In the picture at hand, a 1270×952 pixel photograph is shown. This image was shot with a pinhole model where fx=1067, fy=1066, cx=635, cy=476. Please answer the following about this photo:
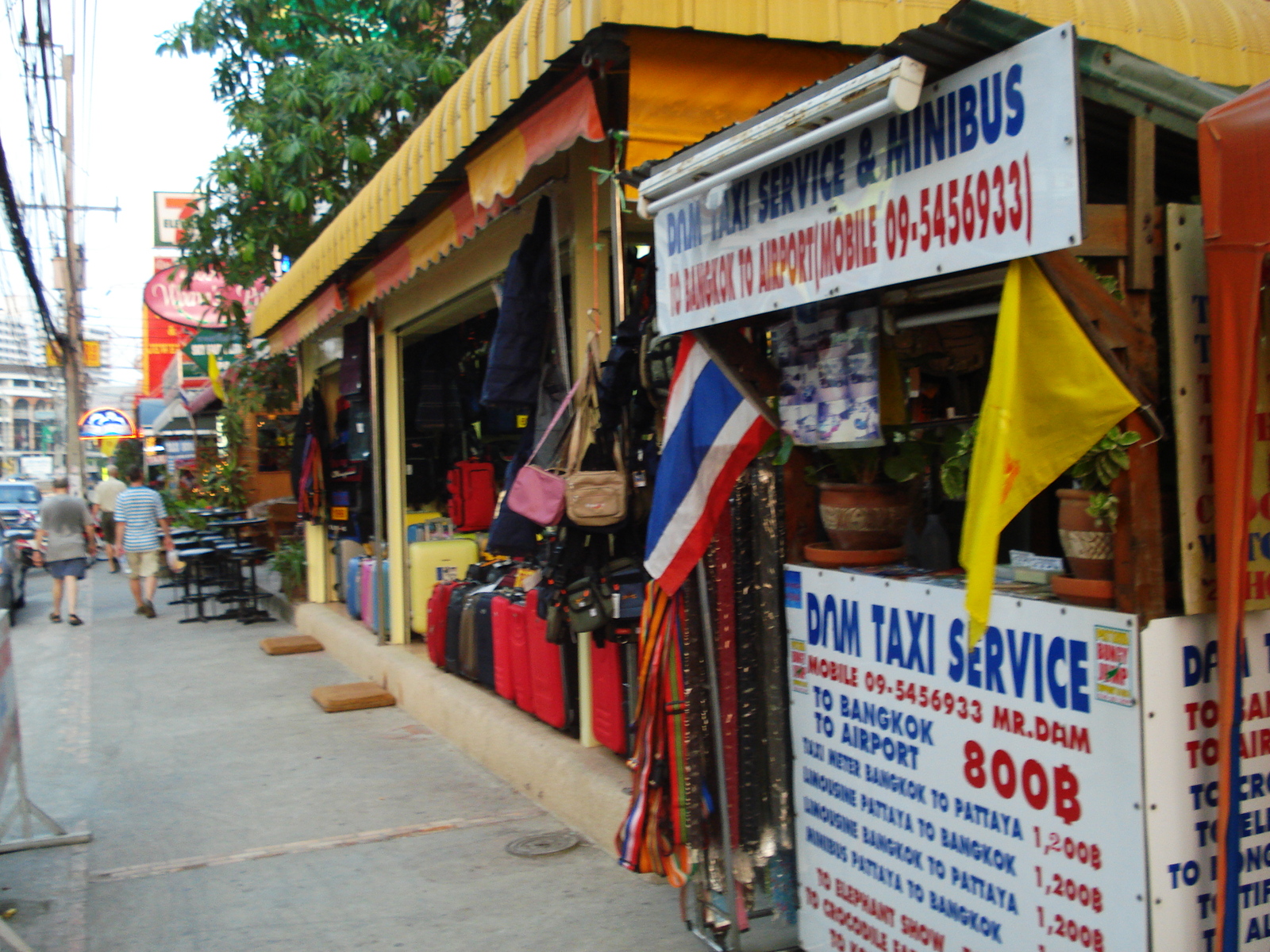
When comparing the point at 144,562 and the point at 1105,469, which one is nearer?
the point at 1105,469

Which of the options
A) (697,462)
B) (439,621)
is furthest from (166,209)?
(697,462)

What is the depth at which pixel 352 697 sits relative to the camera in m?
8.20

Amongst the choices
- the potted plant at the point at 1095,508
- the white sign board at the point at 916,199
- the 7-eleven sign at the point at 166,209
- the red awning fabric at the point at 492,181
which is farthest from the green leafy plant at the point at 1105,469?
the 7-eleven sign at the point at 166,209

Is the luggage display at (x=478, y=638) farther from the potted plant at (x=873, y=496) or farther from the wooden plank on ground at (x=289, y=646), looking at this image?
the wooden plank on ground at (x=289, y=646)

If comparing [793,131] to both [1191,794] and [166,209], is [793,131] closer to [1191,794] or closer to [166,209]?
[1191,794]

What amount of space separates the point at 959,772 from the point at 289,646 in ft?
30.3

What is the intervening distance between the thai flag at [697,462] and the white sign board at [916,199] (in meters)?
0.24

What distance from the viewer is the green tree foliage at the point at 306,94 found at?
11.8m

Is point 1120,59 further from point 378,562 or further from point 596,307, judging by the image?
point 378,562

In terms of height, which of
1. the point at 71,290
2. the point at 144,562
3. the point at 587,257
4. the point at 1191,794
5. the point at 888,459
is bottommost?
the point at 144,562

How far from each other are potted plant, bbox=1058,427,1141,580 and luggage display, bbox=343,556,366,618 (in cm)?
866

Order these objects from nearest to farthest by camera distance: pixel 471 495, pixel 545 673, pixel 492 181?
pixel 492 181 → pixel 545 673 → pixel 471 495

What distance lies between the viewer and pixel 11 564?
48.5ft

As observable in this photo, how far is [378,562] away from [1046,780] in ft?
24.0
